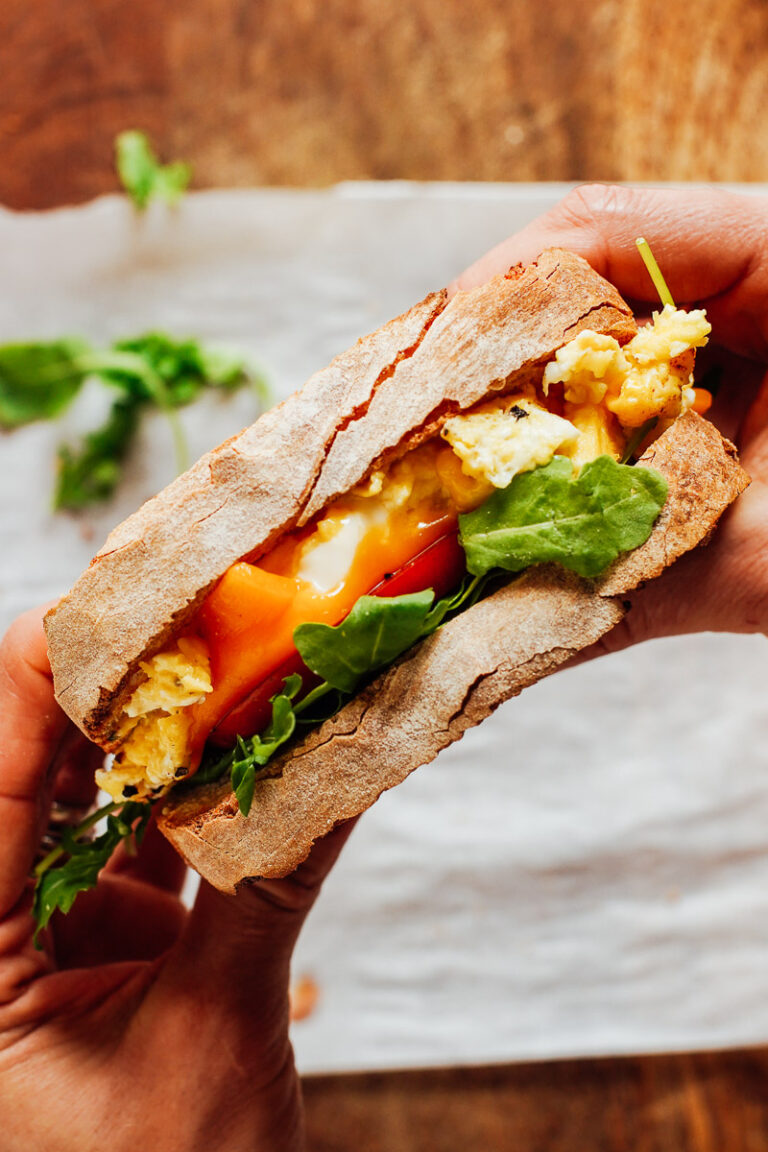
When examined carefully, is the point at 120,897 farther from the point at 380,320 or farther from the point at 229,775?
the point at 380,320

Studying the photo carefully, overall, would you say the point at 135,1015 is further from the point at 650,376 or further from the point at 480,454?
the point at 650,376

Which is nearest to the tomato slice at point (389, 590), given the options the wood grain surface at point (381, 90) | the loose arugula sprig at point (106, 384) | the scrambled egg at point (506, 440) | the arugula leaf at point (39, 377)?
the scrambled egg at point (506, 440)

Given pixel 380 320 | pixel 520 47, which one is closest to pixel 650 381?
pixel 380 320

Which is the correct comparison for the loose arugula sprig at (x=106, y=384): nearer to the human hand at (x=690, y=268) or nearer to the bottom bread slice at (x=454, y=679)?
the human hand at (x=690, y=268)

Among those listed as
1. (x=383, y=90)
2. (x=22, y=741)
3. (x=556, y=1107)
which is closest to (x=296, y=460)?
(x=22, y=741)

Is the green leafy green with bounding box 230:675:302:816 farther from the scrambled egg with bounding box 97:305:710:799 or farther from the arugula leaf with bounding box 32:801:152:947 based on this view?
the arugula leaf with bounding box 32:801:152:947

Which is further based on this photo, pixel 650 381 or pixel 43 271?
pixel 43 271
